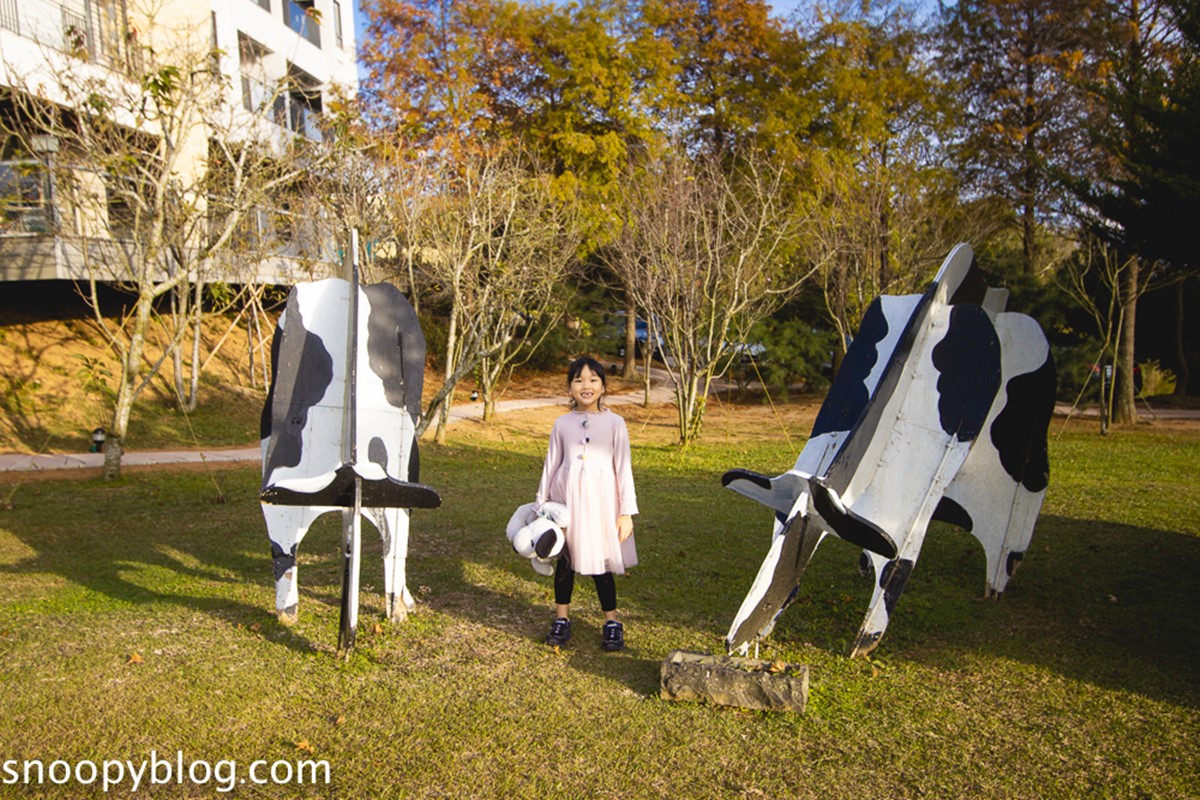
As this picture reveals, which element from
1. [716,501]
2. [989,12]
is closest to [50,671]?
[716,501]

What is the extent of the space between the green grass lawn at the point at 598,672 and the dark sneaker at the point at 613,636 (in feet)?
0.20

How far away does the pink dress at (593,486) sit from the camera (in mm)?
4988

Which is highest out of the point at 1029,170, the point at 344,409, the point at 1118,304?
the point at 1029,170

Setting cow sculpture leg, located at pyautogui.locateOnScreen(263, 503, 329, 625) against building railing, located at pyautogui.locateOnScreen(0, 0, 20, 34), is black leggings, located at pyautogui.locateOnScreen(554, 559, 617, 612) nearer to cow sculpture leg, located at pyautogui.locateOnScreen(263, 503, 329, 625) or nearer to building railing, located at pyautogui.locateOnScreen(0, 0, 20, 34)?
cow sculpture leg, located at pyautogui.locateOnScreen(263, 503, 329, 625)

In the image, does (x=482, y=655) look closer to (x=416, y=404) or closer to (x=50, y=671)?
(x=416, y=404)

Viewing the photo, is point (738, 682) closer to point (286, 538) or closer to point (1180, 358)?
point (286, 538)

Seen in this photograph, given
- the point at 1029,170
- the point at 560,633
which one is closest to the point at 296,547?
the point at 560,633

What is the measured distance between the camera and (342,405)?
5.30 meters

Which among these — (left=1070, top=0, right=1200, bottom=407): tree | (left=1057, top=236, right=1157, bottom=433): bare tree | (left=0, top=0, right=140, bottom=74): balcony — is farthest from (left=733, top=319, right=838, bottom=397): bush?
(left=1070, top=0, right=1200, bottom=407): tree

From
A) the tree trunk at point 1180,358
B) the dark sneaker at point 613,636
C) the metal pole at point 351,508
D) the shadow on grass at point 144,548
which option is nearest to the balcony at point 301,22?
the shadow on grass at point 144,548

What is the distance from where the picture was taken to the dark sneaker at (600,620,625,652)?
203 inches

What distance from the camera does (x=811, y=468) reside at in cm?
487

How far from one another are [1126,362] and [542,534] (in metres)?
16.6

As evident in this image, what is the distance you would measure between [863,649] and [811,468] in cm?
104
